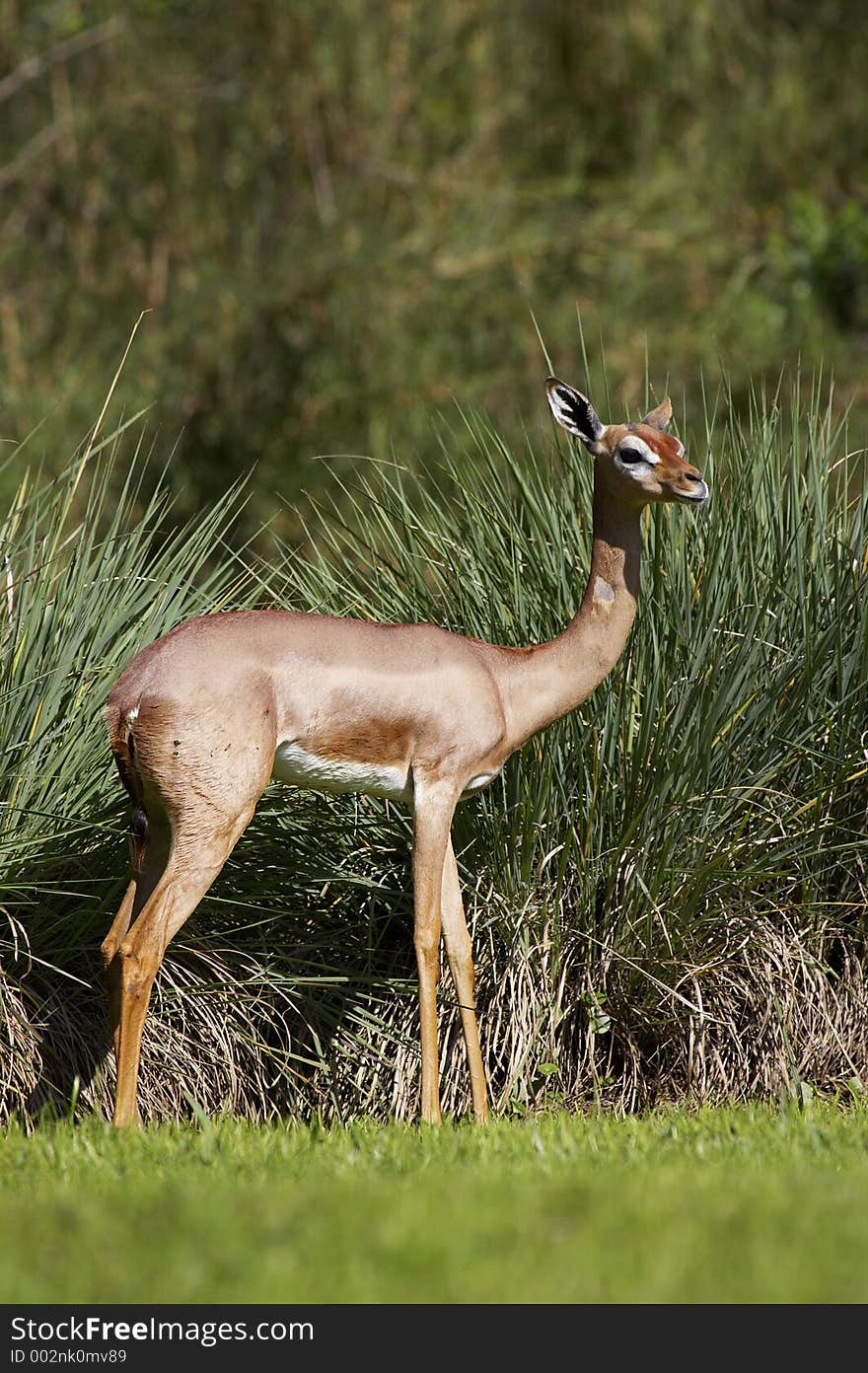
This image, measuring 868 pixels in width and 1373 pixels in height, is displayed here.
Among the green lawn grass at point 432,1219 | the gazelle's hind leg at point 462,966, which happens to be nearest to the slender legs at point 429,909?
the gazelle's hind leg at point 462,966

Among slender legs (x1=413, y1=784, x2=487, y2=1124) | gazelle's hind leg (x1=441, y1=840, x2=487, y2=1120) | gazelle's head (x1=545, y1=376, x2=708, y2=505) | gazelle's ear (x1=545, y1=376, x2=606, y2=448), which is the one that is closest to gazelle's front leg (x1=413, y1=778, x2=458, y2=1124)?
slender legs (x1=413, y1=784, x2=487, y2=1124)

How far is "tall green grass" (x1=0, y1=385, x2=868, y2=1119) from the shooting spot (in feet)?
18.9

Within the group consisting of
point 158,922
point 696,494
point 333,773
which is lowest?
point 158,922

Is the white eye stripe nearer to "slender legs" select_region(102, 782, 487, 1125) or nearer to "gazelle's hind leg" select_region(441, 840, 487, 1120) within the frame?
"slender legs" select_region(102, 782, 487, 1125)

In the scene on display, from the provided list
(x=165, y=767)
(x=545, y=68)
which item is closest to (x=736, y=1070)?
(x=165, y=767)

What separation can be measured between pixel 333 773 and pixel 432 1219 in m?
1.74

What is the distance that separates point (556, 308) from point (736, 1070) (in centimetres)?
1025

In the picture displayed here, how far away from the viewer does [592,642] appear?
5.38m

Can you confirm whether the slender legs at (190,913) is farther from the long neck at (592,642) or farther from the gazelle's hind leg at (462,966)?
the long neck at (592,642)

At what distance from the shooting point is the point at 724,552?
625 centimetres

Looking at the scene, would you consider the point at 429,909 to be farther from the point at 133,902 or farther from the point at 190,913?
the point at 133,902

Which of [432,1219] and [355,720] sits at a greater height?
[355,720]

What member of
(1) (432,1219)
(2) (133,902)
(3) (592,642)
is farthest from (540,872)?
(1) (432,1219)

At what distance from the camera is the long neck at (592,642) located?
17.5 feet
